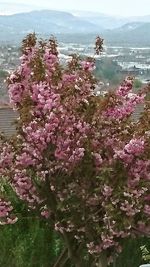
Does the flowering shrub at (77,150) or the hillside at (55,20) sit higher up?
the hillside at (55,20)

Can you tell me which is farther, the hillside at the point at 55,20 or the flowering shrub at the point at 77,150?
the hillside at the point at 55,20

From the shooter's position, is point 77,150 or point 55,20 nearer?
point 77,150

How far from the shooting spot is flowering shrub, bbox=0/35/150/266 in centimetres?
467

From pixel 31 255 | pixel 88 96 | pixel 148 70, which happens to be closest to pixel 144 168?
pixel 88 96

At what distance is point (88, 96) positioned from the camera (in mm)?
4887

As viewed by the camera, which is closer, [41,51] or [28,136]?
[28,136]

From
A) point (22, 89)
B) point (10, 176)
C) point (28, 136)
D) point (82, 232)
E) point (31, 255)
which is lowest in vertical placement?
point (31, 255)

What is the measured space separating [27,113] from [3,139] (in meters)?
0.51

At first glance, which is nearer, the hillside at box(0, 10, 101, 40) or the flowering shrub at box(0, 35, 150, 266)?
the flowering shrub at box(0, 35, 150, 266)

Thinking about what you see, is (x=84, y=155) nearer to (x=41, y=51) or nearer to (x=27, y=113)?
(x=27, y=113)

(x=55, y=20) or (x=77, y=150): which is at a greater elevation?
(x=55, y=20)

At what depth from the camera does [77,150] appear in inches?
186

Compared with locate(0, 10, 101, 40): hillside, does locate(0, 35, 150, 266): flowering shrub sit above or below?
below

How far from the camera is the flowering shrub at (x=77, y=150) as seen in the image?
467 cm
